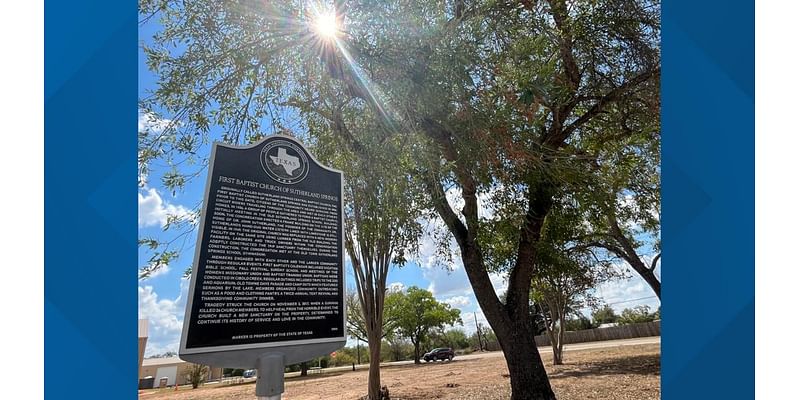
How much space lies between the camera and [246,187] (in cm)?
398

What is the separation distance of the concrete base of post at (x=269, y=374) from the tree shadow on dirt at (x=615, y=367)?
Result: 10.4 metres

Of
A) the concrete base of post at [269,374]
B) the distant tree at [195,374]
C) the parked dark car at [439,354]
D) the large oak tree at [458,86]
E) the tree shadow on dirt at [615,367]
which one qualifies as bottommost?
the parked dark car at [439,354]

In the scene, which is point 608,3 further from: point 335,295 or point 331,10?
point 335,295

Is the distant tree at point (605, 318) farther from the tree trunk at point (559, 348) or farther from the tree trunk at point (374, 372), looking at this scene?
the tree trunk at point (374, 372)

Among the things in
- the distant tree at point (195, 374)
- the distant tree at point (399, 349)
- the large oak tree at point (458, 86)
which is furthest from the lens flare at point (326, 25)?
the distant tree at point (399, 349)

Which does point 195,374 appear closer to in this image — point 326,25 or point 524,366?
point 524,366

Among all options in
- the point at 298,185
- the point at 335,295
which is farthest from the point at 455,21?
the point at 335,295

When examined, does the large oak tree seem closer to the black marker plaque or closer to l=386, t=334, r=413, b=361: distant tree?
the black marker plaque

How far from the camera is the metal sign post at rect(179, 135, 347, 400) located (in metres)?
3.63

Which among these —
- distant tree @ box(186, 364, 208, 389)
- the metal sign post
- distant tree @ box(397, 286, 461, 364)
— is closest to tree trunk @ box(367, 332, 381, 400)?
distant tree @ box(186, 364, 208, 389)

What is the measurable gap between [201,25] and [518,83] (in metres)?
4.67

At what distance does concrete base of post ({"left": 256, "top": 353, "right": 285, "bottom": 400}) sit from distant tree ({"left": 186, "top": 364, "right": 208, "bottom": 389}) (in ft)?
42.5

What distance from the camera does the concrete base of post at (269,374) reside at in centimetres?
373

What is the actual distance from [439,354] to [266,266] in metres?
20.4
